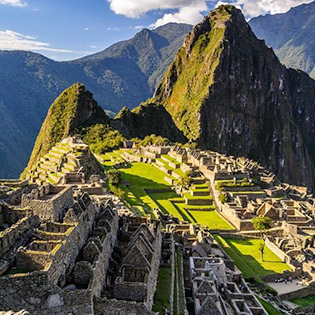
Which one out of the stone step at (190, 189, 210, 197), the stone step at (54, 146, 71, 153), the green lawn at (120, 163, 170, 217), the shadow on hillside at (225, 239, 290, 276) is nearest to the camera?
the shadow on hillside at (225, 239, 290, 276)

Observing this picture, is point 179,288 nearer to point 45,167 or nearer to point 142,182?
point 45,167

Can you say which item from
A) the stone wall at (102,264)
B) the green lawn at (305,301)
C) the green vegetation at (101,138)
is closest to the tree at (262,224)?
the green lawn at (305,301)

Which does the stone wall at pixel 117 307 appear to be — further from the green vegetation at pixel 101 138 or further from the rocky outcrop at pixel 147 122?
the rocky outcrop at pixel 147 122

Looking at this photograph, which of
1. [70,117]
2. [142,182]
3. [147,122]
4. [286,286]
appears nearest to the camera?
[286,286]

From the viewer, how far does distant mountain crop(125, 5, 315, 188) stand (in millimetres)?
166375

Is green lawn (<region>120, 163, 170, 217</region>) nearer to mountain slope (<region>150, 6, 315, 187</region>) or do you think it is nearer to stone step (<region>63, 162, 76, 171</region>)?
stone step (<region>63, 162, 76, 171</region>)

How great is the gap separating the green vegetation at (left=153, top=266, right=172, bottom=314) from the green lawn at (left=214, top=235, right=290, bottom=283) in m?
10.5

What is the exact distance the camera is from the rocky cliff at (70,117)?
3797 inches

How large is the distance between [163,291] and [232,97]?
6607 inches

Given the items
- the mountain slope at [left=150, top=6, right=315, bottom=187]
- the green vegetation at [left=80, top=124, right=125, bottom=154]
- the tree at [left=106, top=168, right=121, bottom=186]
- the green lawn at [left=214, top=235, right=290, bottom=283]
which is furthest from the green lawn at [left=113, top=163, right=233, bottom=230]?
the mountain slope at [left=150, top=6, right=315, bottom=187]

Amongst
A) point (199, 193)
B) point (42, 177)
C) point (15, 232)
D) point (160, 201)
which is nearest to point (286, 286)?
point (160, 201)

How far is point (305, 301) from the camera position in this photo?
90.9 ft

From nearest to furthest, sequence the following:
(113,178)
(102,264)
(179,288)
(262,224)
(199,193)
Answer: (102,264)
(179,288)
(262,224)
(113,178)
(199,193)

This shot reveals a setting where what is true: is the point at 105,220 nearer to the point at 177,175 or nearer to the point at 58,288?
the point at 58,288
